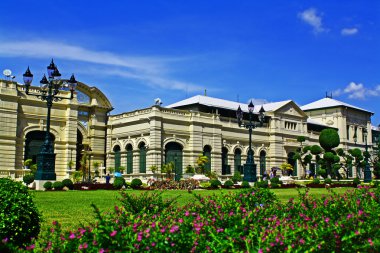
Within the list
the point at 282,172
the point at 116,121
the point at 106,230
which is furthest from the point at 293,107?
the point at 106,230

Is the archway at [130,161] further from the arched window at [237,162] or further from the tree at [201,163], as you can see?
the arched window at [237,162]

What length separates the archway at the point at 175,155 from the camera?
47281 mm

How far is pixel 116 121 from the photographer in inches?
2002

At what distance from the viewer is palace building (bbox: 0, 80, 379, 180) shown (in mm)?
41688

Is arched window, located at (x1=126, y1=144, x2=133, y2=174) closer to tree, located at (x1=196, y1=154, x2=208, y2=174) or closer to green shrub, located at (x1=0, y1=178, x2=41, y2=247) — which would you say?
tree, located at (x1=196, y1=154, x2=208, y2=174)

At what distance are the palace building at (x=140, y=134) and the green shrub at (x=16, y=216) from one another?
33472 millimetres

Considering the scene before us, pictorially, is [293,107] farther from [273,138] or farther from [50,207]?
[50,207]

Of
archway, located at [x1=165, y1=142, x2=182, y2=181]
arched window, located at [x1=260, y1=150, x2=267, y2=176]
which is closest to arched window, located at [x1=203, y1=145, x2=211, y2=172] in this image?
archway, located at [x1=165, y1=142, x2=182, y2=181]

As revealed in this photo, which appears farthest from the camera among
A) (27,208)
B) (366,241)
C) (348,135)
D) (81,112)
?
(348,135)

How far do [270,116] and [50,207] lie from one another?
45677 mm

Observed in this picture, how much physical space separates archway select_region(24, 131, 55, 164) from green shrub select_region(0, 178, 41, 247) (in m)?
35.6

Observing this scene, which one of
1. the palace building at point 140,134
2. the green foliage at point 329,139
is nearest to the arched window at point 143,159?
the palace building at point 140,134

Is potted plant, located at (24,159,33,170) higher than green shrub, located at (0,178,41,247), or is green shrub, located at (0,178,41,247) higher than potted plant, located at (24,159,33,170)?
potted plant, located at (24,159,33,170)

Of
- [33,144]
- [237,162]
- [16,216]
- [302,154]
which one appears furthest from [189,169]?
[16,216]
